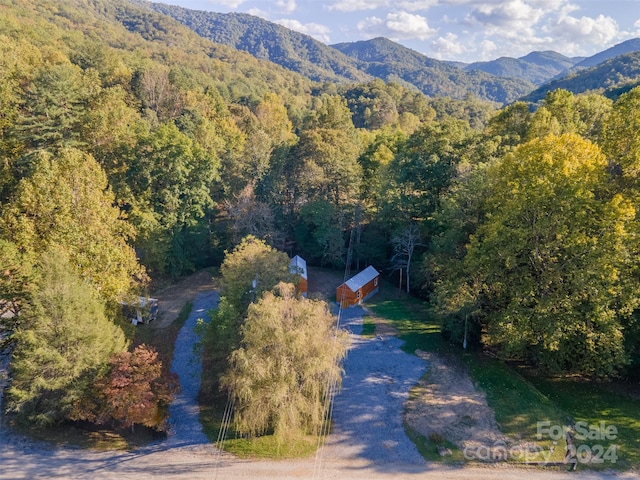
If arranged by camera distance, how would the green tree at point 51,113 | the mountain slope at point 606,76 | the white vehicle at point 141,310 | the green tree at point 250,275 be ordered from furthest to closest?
the mountain slope at point 606,76
the green tree at point 51,113
the white vehicle at point 141,310
the green tree at point 250,275

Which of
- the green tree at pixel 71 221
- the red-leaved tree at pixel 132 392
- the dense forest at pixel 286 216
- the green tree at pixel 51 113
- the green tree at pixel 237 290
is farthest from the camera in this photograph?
the green tree at pixel 51 113

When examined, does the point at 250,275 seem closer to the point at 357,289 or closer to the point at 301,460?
the point at 301,460

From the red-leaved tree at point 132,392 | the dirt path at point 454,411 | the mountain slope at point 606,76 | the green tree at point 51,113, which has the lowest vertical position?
the dirt path at point 454,411

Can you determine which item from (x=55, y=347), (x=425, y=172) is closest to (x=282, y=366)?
(x=55, y=347)

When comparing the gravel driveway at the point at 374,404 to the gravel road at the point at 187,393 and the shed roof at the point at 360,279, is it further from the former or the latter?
the gravel road at the point at 187,393

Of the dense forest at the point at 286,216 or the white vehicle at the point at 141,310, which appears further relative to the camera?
the white vehicle at the point at 141,310

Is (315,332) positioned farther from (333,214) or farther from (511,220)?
(333,214)

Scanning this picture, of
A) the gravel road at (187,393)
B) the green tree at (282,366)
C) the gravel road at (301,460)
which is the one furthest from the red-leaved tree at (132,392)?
the green tree at (282,366)
